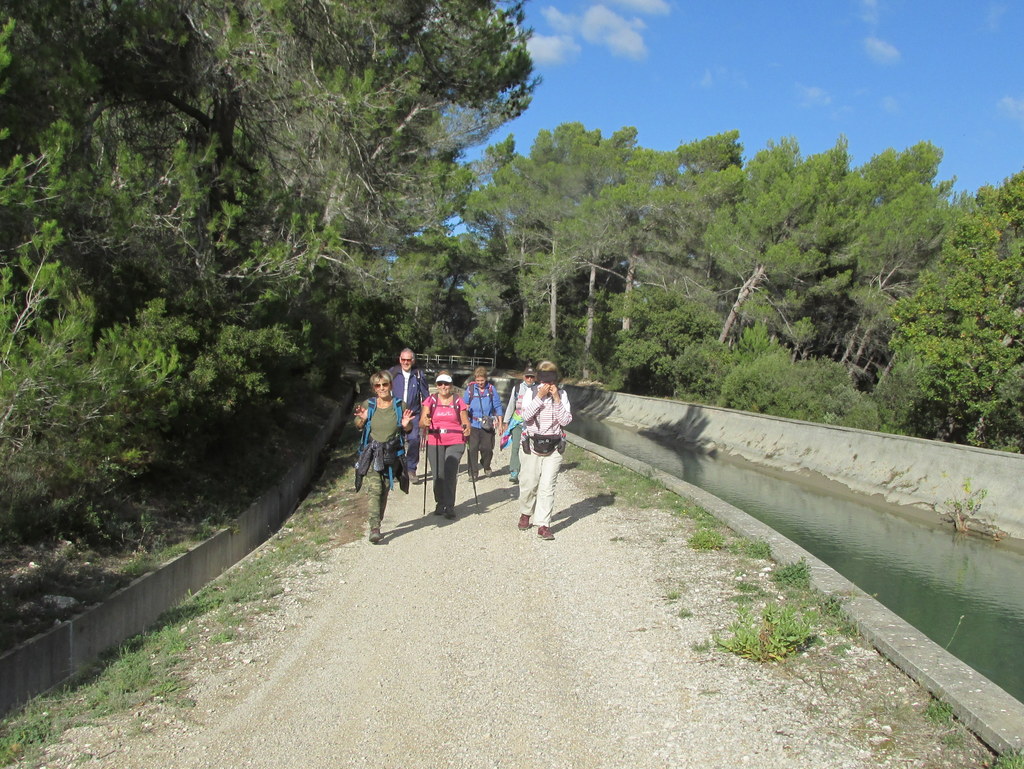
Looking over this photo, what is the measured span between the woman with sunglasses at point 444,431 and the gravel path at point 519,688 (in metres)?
1.89

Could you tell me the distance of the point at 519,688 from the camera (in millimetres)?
4664

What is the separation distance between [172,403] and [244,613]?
3.08 meters

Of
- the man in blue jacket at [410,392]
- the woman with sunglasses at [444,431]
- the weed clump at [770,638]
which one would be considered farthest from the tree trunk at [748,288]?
the weed clump at [770,638]

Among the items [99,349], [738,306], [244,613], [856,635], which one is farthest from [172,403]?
[738,306]

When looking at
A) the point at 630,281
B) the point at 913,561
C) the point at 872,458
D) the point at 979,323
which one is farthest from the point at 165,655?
the point at 630,281

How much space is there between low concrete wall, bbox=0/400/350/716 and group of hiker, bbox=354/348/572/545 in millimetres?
1647

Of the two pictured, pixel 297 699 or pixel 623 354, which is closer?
pixel 297 699

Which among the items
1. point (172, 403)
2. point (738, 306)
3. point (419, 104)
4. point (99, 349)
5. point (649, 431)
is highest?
point (419, 104)

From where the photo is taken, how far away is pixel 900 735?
4.03 m

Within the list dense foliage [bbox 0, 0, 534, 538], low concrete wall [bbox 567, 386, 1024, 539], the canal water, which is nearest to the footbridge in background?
low concrete wall [bbox 567, 386, 1024, 539]

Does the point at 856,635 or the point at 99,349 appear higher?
the point at 99,349

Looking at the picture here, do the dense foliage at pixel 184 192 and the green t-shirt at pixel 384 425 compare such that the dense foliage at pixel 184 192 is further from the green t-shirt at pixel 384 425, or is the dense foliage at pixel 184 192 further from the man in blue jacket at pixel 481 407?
the man in blue jacket at pixel 481 407

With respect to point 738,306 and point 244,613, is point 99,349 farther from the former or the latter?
point 738,306

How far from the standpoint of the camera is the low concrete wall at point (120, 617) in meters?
4.82
